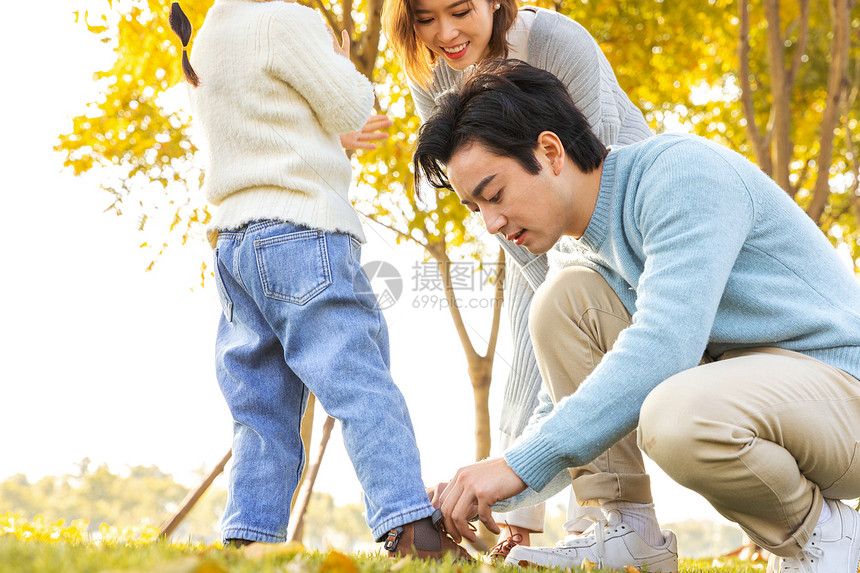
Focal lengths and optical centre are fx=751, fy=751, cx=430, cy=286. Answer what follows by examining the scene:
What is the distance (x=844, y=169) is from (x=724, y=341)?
6565 millimetres

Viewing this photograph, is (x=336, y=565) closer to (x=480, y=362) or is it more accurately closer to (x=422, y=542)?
(x=422, y=542)

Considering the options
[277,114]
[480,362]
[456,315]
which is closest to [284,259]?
[277,114]

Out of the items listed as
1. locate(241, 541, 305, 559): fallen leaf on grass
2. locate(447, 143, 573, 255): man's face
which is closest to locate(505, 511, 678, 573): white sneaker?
locate(241, 541, 305, 559): fallen leaf on grass

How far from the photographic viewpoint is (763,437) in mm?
1521

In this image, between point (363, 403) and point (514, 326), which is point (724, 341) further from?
point (514, 326)

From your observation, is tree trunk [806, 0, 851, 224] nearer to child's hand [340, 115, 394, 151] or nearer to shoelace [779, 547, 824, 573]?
child's hand [340, 115, 394, 151]

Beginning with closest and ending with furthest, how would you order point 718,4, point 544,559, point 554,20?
point 544,559
point 554,20
point 718,4

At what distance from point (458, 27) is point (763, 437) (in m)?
1.65

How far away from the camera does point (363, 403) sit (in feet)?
6.17

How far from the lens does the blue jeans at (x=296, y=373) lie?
72.8 inches

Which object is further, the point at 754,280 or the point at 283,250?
the point at 283,250

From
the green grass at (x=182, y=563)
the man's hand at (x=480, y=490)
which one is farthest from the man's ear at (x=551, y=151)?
the green grass at (x=182, y=563)

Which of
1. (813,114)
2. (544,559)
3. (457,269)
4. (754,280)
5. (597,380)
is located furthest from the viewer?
(813,114)

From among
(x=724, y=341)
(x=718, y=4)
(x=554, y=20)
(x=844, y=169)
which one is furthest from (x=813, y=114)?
(x=724, y=341)
